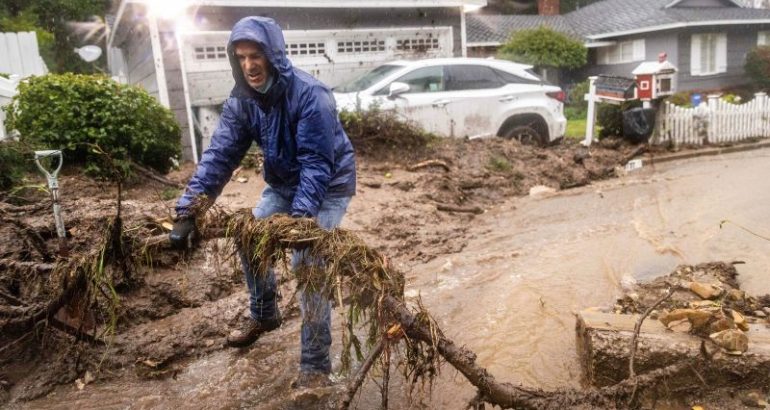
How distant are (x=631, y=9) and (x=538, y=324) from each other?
23.7 m

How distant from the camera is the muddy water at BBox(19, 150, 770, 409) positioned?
10.9ft

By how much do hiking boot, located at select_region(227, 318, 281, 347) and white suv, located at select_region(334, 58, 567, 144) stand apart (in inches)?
219

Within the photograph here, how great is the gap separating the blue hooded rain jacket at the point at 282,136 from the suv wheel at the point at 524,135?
23.6 feet

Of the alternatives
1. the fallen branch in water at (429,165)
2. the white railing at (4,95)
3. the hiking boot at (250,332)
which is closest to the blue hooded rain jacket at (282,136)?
the hiking boot at (250,332)

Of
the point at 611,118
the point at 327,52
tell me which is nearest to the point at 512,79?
the point at 611,118

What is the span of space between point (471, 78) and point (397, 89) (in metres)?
1.75

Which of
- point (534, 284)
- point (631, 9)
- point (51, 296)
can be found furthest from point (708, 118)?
point (631, 9)

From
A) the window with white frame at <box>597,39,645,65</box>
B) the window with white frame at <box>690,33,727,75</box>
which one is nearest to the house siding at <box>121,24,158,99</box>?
the window with white frame at <box>597,39,645,65</box>

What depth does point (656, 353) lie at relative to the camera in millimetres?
3016

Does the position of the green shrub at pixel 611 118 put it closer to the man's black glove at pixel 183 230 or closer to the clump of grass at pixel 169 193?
the clump of grass at pixel 169 193

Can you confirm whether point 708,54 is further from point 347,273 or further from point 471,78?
point 347,273

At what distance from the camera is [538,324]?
3.97 metres

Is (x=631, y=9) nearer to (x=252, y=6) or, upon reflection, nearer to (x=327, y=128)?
(x=252, y=6)

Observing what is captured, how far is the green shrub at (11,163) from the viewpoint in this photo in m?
5.51
